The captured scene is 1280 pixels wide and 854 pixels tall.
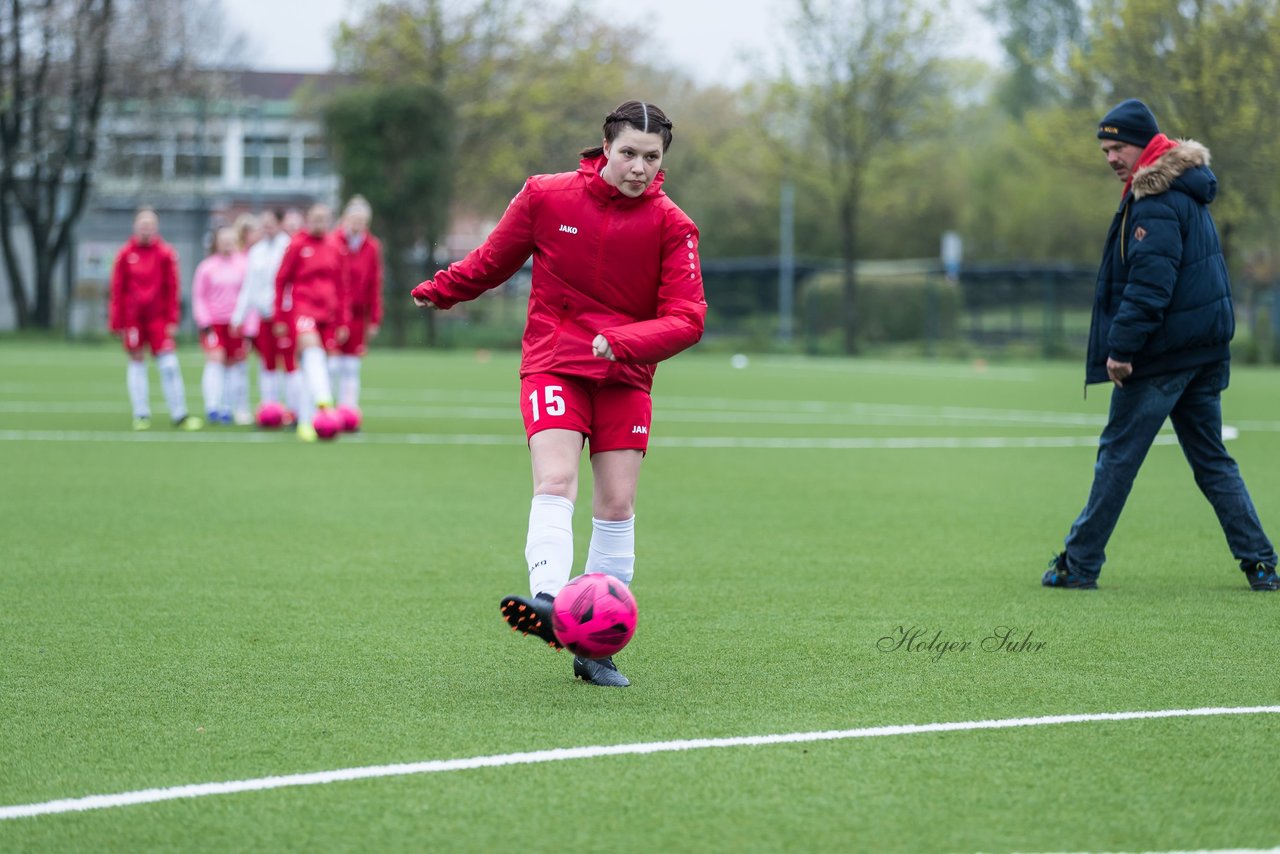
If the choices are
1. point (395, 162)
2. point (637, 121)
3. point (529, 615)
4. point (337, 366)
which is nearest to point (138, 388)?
point (337, 366)

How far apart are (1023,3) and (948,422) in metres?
55.6

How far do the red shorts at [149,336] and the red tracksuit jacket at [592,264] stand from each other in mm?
12544

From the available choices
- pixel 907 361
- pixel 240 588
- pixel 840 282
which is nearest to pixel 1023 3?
pixel 840 282

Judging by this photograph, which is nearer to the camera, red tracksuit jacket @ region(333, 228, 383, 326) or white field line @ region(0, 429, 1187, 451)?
white field line @ region(0, 429, 1187, 451)

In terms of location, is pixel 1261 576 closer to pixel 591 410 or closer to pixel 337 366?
pixel 591 410

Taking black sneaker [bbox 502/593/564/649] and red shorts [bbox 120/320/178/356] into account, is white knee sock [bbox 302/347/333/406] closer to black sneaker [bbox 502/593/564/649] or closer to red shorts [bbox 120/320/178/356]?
red shorts [bbox 120/320/178/356]

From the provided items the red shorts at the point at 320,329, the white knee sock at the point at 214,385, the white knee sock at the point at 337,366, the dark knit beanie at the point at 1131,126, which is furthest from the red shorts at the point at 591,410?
the white knee sock at the point at 214,385

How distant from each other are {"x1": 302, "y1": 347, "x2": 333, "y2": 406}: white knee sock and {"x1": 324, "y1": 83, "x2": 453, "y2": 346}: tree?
94.5ft

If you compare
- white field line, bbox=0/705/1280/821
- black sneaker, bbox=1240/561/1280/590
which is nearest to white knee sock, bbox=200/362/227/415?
black sneaker, bbox=1240/561/1280/590

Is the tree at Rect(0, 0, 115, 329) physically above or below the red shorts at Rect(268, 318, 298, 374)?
above

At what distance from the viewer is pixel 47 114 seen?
48688mm

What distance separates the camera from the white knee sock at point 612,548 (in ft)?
20.4

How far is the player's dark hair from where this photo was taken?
19.0 ft

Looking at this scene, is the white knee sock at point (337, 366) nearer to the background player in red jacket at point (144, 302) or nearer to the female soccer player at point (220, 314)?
the female soccer player at point (220, 314)
